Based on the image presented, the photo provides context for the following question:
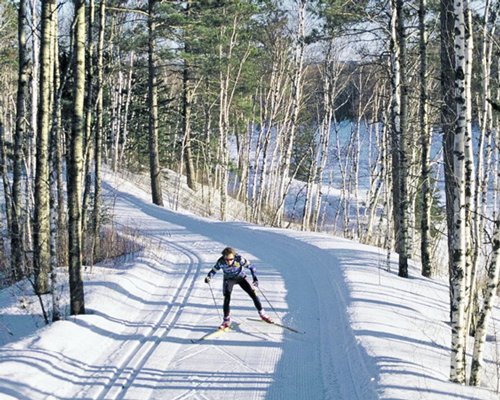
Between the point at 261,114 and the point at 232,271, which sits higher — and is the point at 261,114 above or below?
above

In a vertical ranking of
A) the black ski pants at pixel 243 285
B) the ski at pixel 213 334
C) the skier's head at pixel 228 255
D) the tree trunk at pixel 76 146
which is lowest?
the ski at pixel 213 334

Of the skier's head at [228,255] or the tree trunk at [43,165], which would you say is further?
the tree trunk at [43,165]

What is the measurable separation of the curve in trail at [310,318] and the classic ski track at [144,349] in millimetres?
1850

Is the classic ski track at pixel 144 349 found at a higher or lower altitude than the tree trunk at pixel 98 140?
lower

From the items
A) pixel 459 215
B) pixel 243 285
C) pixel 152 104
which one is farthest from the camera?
pixel 152 104

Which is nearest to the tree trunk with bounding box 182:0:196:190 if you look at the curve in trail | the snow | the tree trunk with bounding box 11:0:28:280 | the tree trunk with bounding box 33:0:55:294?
the curve in trail

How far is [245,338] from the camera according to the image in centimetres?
904

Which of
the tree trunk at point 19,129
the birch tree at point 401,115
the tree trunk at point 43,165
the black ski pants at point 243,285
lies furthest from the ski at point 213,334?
the birch tree at point 401,115

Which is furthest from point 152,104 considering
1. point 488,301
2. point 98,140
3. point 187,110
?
point 488,301

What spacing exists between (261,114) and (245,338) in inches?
715

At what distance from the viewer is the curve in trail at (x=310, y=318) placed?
22.9ft

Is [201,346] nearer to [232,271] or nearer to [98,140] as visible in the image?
[232,271]

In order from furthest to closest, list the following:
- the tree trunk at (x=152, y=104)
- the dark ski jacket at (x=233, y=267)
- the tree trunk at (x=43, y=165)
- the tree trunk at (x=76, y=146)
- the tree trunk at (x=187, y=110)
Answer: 1. the tree trunk at (x=187, y=110)
2. the tree trunk at (x=152, y=104)
3. the tree trunk at (x=43, y=165)
4. the dark ski jacket at (x=233, y=267)
5. the tree trunk at (x=76, y=146)

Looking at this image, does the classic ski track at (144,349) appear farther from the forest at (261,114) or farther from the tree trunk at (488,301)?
the tree trunk at (488,301)
